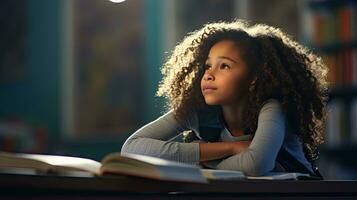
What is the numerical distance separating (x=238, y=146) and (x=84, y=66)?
4733 millimetres

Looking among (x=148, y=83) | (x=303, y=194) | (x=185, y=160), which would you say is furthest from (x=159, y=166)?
(x=148, y=83)

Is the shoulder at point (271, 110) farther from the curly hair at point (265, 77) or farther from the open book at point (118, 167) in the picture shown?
the open book at point (118, 167)

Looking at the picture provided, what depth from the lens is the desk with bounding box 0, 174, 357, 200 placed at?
31.2 inches

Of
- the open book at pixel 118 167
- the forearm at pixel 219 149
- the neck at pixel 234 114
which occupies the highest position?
the neck at pixel 234 114

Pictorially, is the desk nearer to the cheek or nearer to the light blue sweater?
the light blue sweater

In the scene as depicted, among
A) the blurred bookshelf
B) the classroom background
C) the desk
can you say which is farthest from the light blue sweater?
the classroom background

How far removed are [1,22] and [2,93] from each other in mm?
565

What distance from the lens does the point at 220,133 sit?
1.28m

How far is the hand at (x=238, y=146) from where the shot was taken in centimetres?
120

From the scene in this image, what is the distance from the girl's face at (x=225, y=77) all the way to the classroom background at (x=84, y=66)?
4164 mm

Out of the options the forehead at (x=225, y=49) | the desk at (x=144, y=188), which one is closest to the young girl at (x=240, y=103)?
the forehead at (x=225, y=49)

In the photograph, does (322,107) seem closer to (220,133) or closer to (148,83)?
(220,133)

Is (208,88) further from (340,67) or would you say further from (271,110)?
(340,67)

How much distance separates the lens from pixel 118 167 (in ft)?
2.73
